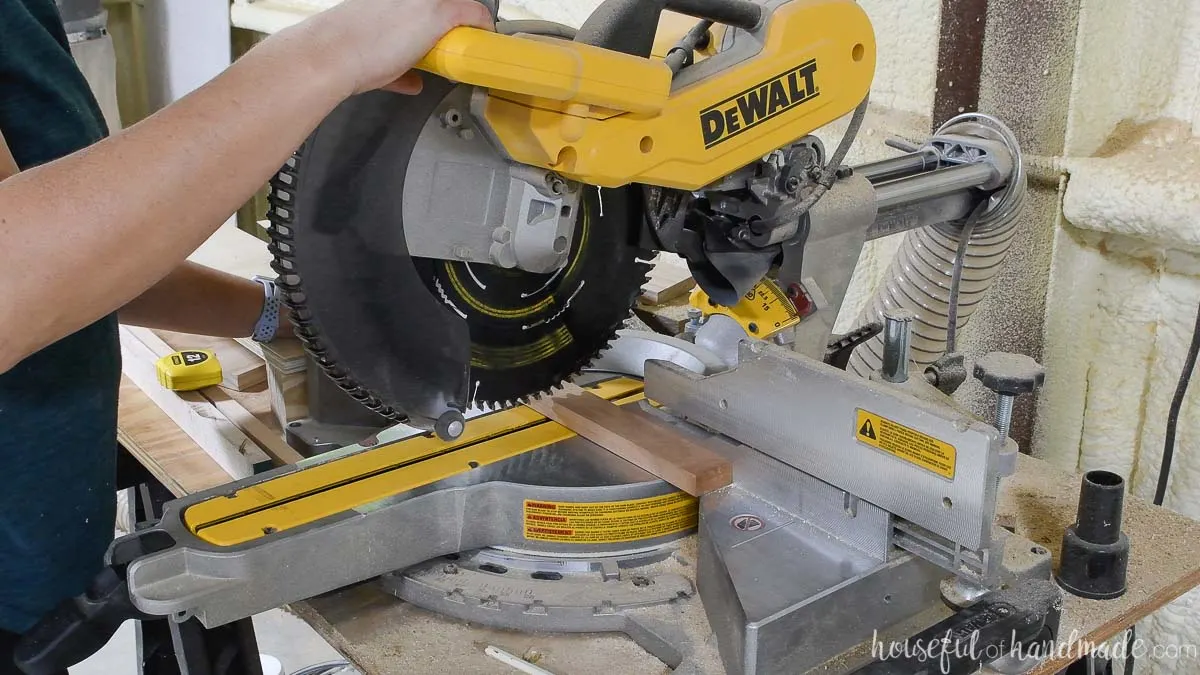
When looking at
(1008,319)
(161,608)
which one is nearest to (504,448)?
(161,608)

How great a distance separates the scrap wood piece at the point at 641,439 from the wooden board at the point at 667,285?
0.54 m

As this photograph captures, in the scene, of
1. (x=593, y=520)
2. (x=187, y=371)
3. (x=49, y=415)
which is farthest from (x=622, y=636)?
(x=187, y=371)

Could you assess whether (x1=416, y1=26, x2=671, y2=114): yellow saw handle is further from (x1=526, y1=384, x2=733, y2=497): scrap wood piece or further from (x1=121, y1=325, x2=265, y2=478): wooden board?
(x1=121, y1=325, x2=265, y2=478): wooden board

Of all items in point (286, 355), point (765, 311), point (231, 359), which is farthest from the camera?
point (231, 359)

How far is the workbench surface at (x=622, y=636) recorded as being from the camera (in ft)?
3.18

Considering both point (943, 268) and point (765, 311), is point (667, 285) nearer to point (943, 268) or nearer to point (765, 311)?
point (943, 268)

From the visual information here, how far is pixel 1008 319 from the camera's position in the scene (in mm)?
1793

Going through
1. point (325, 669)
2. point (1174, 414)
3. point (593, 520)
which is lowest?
point (325, 669)

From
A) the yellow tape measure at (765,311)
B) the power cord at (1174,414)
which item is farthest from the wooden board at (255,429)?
the power cord at (1174,414)

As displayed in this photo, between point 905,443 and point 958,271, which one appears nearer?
point 905,443

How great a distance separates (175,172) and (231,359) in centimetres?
95

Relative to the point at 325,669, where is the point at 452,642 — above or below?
above

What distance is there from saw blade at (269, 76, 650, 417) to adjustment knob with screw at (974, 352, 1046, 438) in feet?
1.17

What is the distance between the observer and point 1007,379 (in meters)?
1.08
